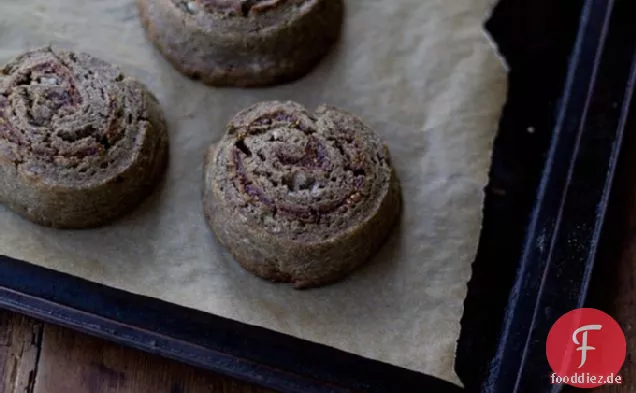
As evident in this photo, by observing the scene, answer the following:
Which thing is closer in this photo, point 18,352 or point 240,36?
point 18,352

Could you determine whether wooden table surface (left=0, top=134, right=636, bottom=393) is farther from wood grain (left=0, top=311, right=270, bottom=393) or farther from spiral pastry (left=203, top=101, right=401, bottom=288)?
spiral pastry (left=203, top=101, right=401, bottom=288)

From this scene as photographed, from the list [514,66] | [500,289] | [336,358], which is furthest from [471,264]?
[514,66]

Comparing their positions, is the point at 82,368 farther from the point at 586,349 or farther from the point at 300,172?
the point at 586,349

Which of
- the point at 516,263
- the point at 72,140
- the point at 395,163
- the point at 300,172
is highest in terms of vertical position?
the point at 72,140

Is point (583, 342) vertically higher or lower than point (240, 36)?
lower

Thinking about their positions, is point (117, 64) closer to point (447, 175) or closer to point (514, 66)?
point (447, 175)

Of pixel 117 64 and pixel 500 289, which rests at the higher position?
pixel 117 64

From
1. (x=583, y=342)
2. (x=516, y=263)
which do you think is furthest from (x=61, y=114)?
(x=583, y=342)
